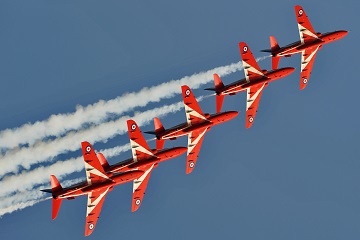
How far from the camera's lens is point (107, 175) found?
102 metres

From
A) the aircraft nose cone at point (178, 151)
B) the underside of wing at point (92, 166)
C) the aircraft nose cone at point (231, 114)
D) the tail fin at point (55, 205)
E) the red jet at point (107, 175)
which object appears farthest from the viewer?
the aircraft nose cone at point (231, 114)

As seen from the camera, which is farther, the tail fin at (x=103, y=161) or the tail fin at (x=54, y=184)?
the tail fin at (x=103, y=161)

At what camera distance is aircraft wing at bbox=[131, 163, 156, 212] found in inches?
4126

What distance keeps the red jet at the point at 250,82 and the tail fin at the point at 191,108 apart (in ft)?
7.43

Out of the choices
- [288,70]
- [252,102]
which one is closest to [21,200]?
[252,102]

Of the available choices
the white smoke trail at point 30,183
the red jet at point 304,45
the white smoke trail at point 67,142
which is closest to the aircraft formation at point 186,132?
the red jet at point 304,45

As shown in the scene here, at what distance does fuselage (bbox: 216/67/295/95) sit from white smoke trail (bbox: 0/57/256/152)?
368cm

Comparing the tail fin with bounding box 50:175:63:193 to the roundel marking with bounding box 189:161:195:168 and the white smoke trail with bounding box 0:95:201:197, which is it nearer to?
the white smoke trail with bounding box 0:95:201:197

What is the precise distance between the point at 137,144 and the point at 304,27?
20.6 metres

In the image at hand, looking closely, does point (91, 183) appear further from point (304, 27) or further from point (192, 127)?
point (304, 27)

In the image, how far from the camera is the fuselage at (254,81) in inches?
4198

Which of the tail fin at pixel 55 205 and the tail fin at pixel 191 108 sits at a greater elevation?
the tail fin at pixel 191 108

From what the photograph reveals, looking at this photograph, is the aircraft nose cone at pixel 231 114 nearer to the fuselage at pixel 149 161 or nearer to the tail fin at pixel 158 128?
the fuselage at pixel 149 161

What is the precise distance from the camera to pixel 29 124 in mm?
105875
